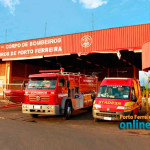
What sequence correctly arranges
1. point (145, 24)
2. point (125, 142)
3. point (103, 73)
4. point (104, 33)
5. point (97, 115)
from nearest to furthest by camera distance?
1. point (125, 142)
2. point (97, 115)
3. point (145, 24)
4. point (104, 33)
5. point (103, 73)

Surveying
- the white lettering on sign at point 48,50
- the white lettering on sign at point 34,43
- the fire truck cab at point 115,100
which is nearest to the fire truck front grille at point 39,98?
the fire truck cab at point 115,100

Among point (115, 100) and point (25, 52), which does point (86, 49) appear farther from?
point (115, 100)

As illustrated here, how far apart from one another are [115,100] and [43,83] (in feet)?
13.3

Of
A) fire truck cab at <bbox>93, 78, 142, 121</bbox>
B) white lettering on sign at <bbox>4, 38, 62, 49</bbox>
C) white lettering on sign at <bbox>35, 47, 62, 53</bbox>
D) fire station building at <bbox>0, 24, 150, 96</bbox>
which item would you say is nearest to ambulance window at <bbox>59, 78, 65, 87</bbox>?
fire truck cab at <bbox>93, 78, 142, 121</bbox>

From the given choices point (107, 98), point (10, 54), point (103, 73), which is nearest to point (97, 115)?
point (107, 98)

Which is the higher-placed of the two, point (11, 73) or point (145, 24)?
point (145, 24)

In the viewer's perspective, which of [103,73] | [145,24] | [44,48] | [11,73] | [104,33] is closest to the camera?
[145,24]

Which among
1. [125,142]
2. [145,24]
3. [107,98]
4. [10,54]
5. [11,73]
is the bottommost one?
[125,142]

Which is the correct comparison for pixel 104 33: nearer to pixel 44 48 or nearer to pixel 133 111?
pixel 44 48

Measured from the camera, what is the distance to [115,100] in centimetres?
964

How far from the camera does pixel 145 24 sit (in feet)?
51.3

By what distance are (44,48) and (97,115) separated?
12441mm

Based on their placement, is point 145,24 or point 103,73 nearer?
point 145,24

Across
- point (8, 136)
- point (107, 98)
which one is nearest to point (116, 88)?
point (107, 98)
